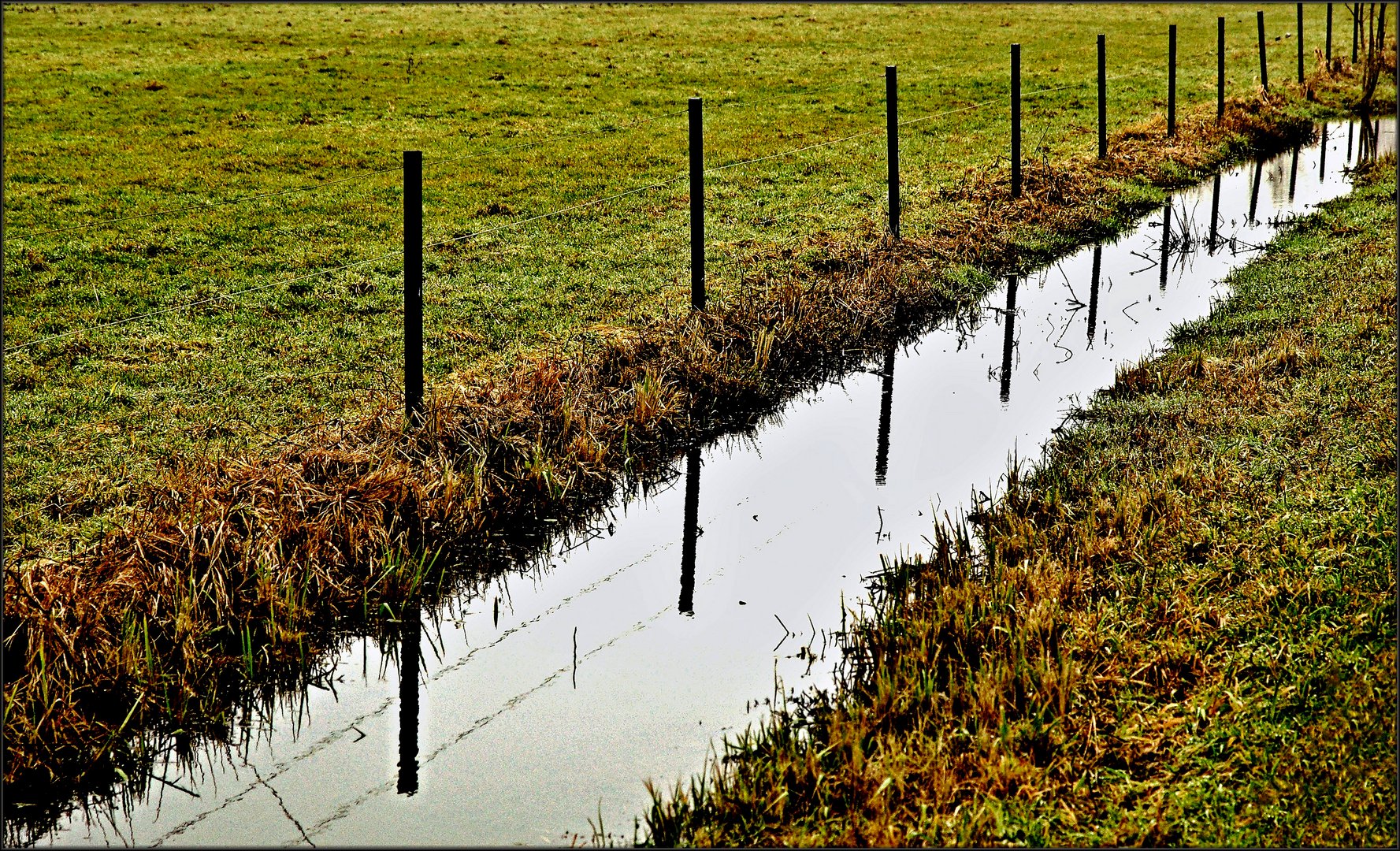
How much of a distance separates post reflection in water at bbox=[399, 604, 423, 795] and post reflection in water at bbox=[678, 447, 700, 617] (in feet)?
4.64

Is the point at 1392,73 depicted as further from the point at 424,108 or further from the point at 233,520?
the point at 233,520

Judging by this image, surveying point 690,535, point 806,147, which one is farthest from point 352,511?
point 806,147

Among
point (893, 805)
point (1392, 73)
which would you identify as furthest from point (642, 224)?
point (1392, 73)

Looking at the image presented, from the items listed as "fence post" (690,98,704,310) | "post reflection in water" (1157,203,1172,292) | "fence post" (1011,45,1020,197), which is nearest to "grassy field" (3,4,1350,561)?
"fence post" (690,98,704,310)

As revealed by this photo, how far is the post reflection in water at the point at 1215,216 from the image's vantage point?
14.4 meters

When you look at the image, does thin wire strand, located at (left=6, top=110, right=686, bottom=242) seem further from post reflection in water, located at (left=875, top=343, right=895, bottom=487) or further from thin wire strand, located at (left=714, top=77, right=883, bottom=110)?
post reflection in water, located at (left=875, top=343, right=895, bottom=487)

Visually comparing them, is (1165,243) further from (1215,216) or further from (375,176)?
(375,176)

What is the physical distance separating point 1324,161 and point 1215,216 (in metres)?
5.40

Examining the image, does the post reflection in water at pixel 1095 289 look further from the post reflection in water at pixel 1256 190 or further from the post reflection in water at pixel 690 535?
the post reflection in water at pixel 690 535

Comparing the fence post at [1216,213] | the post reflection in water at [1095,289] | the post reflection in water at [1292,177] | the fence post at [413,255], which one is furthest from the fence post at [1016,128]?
the fence post at [413,255]

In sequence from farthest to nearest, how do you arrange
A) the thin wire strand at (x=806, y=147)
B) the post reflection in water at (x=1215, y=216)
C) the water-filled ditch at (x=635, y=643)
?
1. the thin wire strand at (x=806, y=147)
2. the post reflection in water at (x=1215, y=216)
3. the water-filled ditch at (x=635, y=643)

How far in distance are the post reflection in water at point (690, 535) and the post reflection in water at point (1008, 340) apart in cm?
275

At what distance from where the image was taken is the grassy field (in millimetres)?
9688

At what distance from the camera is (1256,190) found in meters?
17.5
